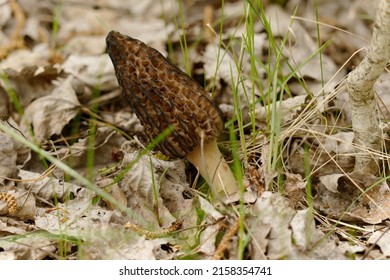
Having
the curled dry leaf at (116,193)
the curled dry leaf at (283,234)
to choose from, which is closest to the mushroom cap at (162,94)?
the curled dry leaf at (116,193)

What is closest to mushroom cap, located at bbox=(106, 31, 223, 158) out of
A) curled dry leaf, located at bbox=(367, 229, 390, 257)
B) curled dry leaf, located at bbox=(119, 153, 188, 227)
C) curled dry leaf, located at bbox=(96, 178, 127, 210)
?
curled dry leaf, located at bbox=(119, 153, 188, 227)

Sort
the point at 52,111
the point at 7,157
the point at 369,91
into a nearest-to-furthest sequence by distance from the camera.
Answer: the point at 369,91 → the point at 7,157 → the point at 52,111

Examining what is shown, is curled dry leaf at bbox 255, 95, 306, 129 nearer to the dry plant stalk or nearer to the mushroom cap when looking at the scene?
the dry plant stalk

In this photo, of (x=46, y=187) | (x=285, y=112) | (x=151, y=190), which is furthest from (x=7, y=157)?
(x=285, y=112)

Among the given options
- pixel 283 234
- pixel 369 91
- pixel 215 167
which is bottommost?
pixel 283 234

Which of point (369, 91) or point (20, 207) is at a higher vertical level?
point (369, 91)

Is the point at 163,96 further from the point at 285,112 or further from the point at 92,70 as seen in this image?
the point at 92,70

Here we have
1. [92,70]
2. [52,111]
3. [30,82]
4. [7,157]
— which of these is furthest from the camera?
[92,70]
